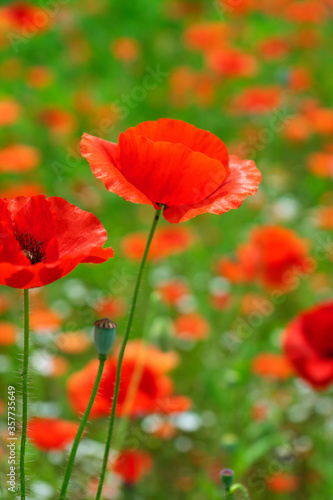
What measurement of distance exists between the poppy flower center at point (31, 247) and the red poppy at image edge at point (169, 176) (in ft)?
0.24

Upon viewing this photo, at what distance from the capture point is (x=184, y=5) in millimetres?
4234

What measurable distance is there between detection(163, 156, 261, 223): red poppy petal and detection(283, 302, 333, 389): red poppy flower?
58 cm

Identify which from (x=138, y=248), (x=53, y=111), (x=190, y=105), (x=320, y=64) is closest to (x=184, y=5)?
(x=320, y=64)

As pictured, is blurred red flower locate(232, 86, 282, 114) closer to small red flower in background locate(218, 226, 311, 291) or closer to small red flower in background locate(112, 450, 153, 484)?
small red flower in background locate(218, 226, 311, 291)

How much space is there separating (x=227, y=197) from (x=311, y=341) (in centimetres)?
66

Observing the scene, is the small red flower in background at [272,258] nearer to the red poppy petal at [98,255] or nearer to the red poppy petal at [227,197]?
the red poppy petal at [227,197]

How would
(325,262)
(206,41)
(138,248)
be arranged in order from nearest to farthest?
(138,248), (325,262), (206,41)

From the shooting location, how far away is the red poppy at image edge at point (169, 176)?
554 mm

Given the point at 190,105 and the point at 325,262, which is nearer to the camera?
the point at 325,262

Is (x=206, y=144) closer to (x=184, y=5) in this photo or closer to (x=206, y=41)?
(x=206, y=41)

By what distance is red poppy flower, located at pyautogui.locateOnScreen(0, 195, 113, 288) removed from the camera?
48cm

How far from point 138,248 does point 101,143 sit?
1.29 metres

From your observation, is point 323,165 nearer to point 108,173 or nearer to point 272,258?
point 272,258

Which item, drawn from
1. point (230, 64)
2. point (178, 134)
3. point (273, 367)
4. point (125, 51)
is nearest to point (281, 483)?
point (273, 367)
